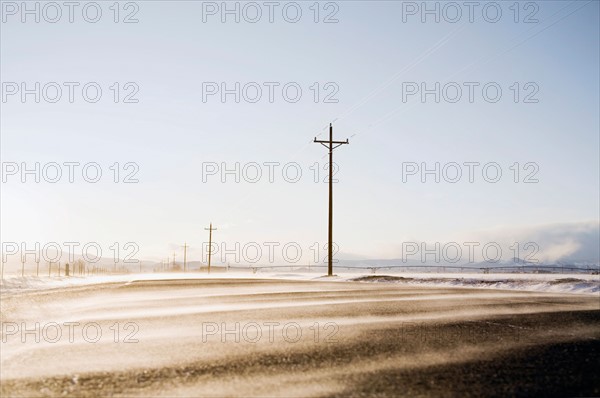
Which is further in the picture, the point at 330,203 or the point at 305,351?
the point at 330,203

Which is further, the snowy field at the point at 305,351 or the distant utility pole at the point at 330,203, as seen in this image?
the distant utility pole at the point at 330,203

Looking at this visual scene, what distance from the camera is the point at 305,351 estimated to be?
5867mm

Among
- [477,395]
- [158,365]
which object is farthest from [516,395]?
[158,365]

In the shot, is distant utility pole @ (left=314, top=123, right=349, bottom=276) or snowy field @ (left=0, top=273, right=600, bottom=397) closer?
snowy field @ (left=0, top=273, right=600, bottom=397)

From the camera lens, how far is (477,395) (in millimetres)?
3922

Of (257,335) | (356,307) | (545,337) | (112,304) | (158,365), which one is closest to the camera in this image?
(158,365)

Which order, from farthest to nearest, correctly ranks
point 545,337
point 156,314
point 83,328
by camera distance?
point 156,314 → point 83,328 → point 545,337

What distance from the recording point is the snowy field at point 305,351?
427cm

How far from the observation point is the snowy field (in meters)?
4.27

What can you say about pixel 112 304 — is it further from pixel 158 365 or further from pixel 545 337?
pixel 545 337

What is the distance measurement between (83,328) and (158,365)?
369 cm

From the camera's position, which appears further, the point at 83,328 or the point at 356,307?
the point at 356,307

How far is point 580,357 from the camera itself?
17.4 ft

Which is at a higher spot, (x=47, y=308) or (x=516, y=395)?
(x=516, y=395)
